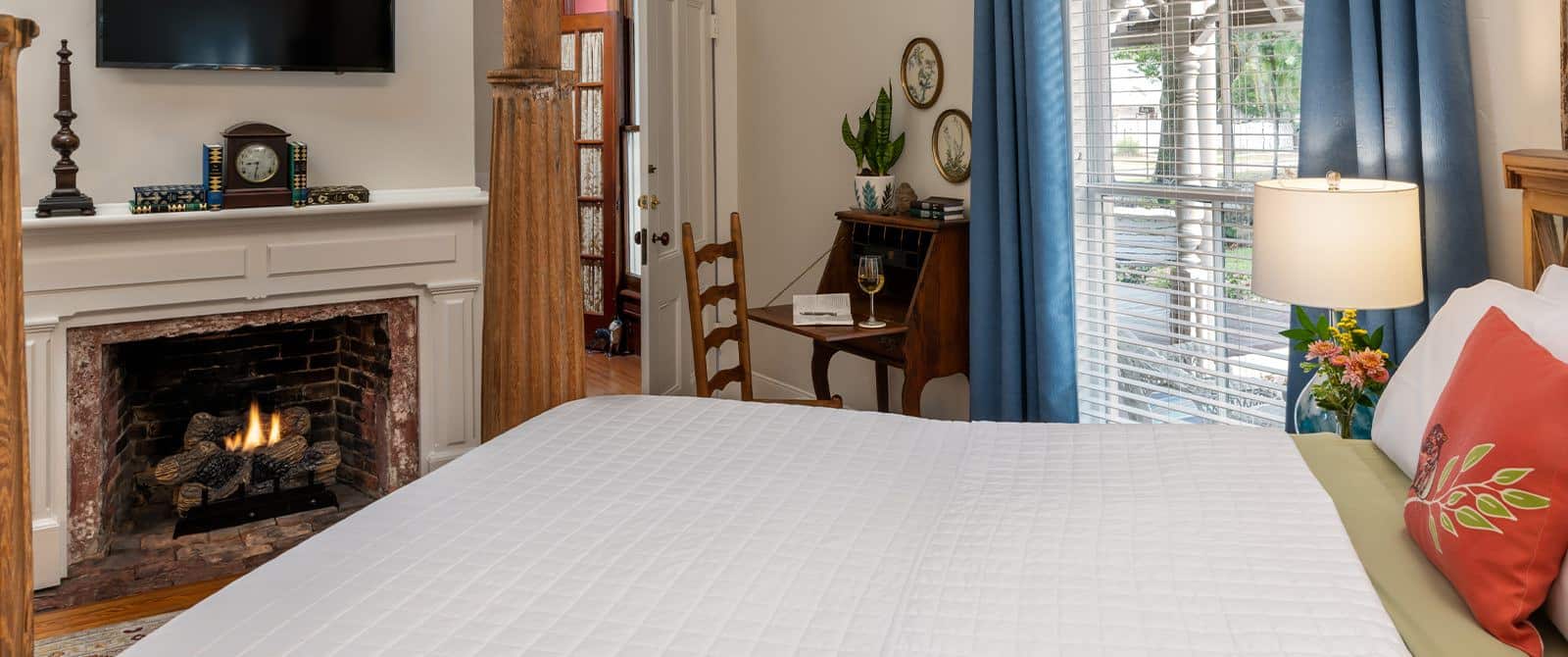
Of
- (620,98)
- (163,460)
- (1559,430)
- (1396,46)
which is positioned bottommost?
(163,460)

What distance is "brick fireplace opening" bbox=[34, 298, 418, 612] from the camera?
3285mm

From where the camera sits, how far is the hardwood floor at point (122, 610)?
2961mm

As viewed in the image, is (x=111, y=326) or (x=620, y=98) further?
(x=620, y=98)

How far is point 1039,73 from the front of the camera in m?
3.44

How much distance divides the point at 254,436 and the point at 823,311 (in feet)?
6.56

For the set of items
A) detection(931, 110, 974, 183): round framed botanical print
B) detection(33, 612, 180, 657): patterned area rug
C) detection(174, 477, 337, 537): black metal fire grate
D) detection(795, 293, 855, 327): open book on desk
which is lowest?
detection(33, 612, 180, 657): patterned area rug

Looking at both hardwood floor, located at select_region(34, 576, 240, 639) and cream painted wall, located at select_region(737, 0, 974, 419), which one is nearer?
hardwood floor, located at select_region(34, 576, 240, 639)

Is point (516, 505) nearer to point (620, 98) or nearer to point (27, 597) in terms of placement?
point (27, 597)

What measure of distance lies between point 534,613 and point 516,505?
0.37m

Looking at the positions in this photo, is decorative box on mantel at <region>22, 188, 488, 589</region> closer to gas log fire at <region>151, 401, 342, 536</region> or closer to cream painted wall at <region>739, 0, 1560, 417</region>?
gas log fire at <region>151, 401, 342, 536</region>

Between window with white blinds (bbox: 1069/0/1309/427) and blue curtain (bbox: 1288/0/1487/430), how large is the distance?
11.7 inches

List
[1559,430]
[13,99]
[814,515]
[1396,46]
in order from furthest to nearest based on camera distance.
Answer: [1396,46] → [814,515] → [1559,430] → [13,99]

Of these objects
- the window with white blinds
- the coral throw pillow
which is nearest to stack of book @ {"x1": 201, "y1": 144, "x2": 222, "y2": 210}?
the window with white blinds

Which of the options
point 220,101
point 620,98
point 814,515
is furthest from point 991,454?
point 620,98
